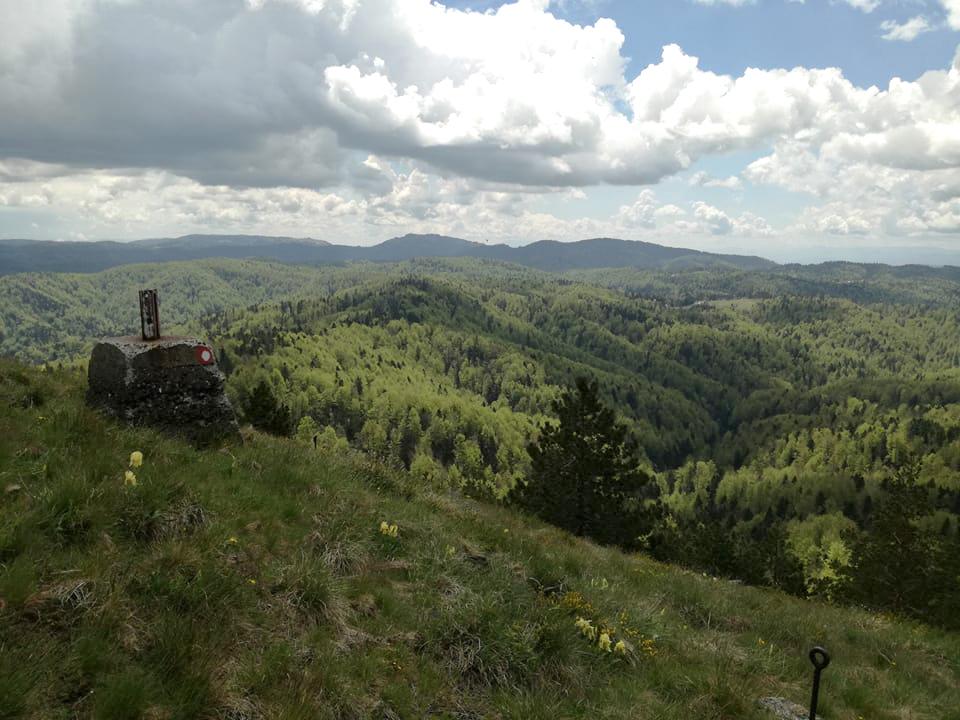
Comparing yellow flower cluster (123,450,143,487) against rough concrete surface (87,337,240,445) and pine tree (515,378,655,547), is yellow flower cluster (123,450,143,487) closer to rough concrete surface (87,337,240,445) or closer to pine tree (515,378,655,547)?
rough concrete surface (87,337,240,445)

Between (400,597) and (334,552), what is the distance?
45.2 inches

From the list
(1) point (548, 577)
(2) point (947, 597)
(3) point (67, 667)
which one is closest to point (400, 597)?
(1) point (548, 577)

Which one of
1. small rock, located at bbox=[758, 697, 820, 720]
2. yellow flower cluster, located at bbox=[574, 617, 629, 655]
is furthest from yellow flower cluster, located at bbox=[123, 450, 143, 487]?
small rock, located at bbox=[758, 697, 820, 720]

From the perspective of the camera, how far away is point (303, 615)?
617 cm

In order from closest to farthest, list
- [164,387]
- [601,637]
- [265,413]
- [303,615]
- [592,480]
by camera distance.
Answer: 1. [303,615]
2. [601,637]
3. [164,387]
4. [592,480]
5. [265,413]

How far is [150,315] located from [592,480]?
24.0 metres

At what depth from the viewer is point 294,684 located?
191 inches

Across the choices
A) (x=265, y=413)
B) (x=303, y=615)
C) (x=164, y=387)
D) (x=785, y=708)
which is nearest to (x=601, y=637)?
(x=785, y=708)

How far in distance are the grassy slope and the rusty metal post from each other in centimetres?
191

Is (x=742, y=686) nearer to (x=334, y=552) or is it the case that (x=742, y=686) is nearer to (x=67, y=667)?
(x=334, y=552)

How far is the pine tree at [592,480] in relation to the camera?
29359mm

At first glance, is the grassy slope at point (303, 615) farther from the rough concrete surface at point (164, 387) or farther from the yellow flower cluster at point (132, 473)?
the rough concrete surface at point (164, 387)

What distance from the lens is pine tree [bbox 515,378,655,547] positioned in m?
29.4

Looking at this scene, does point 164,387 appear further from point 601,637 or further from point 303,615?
Answer: point 601,637
